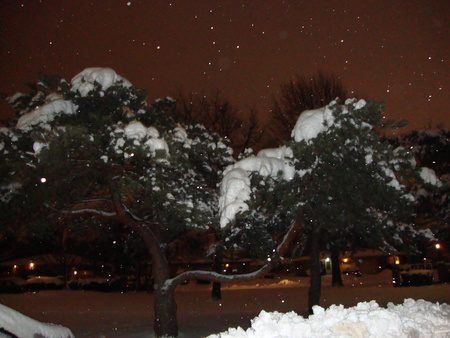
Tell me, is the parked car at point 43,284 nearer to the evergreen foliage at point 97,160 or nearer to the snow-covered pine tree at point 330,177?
the evergreen foliage at point 97,160

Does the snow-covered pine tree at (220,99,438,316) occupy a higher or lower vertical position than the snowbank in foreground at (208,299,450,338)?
higher

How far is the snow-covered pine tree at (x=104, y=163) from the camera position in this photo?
1082 centimetres

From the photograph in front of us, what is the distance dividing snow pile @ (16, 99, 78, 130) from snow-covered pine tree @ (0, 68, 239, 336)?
0.08 feet

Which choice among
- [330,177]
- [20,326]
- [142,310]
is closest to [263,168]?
[330,177]

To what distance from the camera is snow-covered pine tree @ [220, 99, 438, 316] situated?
434 inches

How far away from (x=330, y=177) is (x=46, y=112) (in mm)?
7520

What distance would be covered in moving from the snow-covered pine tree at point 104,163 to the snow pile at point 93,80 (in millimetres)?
28

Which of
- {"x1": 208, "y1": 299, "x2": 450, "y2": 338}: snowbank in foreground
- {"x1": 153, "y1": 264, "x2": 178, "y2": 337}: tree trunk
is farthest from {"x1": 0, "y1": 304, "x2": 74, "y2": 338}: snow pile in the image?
{"x1": 153, "y1": 264, "x2": 178, "y2": 337}: tree trunk

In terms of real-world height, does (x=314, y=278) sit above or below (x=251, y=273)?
below

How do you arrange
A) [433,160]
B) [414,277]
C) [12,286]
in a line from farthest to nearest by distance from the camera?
1. [12,286]
2. [414,277]
3. [433,160]

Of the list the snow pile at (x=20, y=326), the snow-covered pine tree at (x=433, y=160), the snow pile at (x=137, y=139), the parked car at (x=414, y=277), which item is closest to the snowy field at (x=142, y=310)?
the snow-covered pine tree at (x=433, y=160)

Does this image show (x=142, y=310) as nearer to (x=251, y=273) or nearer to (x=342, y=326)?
(x=251, y=273)

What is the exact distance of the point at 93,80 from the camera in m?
12.3

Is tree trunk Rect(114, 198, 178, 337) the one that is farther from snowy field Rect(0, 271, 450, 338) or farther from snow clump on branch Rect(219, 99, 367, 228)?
snow clump on branch Rect(219, 99, 367, 228)
